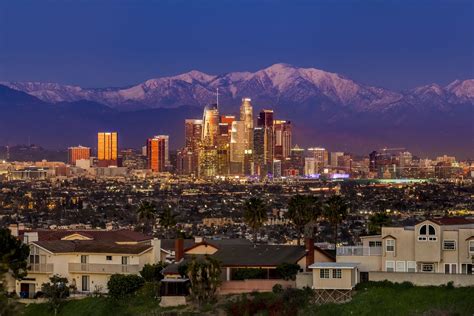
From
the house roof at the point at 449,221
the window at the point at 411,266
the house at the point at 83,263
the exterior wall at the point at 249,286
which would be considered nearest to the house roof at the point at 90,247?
the house at the point at 83,263

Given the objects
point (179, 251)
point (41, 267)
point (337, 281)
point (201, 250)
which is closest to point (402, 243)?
point (337, 281)

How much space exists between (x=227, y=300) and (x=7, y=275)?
543 inches

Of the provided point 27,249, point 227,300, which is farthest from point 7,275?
point 227,300

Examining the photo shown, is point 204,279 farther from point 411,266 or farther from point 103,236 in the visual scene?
point 103,236

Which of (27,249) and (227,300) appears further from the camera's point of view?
(27,249)

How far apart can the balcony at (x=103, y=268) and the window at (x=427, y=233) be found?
16.4 metres

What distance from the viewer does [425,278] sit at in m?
62.7

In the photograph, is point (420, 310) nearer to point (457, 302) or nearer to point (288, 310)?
point (457, 302)

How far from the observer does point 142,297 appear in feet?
220

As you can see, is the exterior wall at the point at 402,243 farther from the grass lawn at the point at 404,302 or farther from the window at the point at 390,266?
the grass lawn at the point at 404,302

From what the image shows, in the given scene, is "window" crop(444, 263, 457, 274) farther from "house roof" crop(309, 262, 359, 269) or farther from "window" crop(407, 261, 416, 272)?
"house roof" crop(309, 262, 359, 269)

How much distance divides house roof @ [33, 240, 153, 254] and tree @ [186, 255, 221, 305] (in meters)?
9.01

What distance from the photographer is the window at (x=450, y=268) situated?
64.5m

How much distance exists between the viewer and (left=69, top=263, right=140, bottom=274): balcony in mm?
71250
